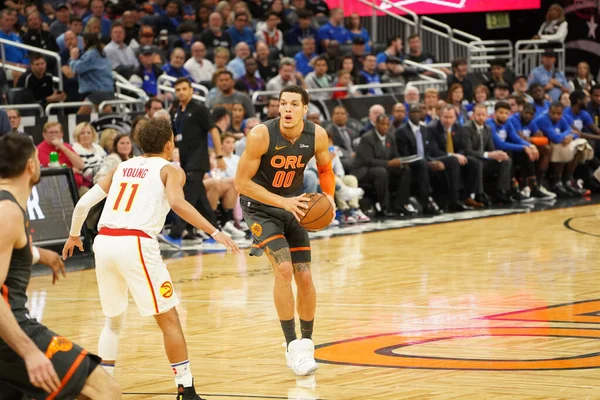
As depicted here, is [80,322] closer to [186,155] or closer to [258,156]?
[258,156]

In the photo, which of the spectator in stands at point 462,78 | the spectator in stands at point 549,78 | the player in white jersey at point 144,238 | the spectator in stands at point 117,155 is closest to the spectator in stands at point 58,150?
the spectator in stands at point 117,155

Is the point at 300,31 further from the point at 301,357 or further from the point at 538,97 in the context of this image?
the point at 301,357

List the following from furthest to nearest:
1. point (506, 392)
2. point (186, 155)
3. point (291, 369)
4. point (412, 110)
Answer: point (412, 110) → point (186, 155) → point (291, 369) → point (506, 392)

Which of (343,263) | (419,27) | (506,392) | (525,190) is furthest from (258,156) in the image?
(419,27)

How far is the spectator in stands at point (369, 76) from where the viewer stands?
1864 cm

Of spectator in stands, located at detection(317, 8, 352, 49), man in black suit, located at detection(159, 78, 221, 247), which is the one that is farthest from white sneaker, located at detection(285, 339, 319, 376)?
spectator in stands, located at detection(317, 8, 352, 49)

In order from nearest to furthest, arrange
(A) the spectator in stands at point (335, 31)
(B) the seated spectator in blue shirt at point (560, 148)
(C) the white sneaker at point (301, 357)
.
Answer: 1. (C) the white sneaker at point (301, 357)
2. (B) the seated spectator in blue shirt at point (560, 148)
3. (A) the spectator in stands at point (335, 31)

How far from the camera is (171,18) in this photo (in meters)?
19.4

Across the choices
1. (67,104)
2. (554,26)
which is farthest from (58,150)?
(554,26)

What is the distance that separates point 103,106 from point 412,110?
4369mm

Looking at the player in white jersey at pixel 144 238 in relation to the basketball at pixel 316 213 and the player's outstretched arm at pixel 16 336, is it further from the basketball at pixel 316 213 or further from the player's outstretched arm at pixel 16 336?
the player's outstretched arm at pixel 16 336

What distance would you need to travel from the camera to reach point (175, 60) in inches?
655

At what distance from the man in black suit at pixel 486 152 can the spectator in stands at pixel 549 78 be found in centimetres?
356

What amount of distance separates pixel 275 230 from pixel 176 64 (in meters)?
10.0
